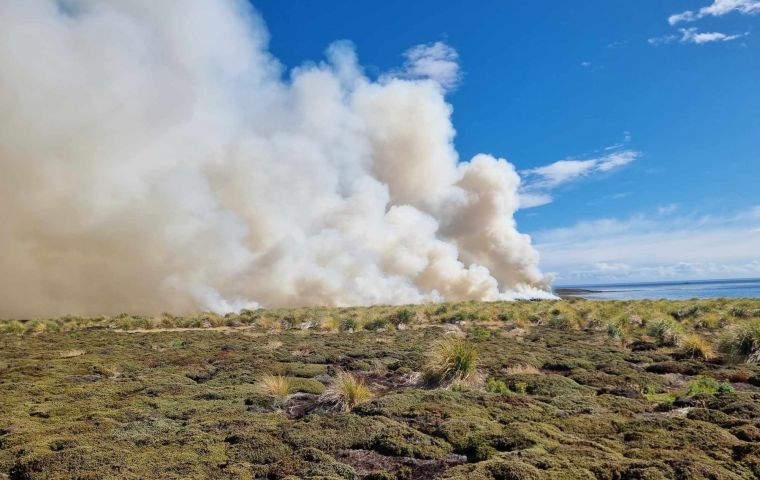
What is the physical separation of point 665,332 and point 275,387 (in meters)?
20.8

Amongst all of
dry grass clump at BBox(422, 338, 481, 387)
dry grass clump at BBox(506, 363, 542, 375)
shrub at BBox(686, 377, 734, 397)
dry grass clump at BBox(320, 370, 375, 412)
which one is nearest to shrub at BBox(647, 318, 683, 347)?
shrub at BBox(686, 377, 734, 397)

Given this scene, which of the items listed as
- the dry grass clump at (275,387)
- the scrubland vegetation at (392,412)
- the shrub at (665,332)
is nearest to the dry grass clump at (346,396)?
the scrubland vegetation at (392,412)

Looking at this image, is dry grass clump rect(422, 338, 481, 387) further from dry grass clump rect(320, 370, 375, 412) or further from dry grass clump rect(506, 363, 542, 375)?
dry grass clump rect(320, 370, 375, 412)

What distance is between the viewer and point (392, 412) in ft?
36.9

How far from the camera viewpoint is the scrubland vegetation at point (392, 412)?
7.96 metres

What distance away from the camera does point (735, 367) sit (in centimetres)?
1688

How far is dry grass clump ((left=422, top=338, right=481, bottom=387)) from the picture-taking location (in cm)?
1459

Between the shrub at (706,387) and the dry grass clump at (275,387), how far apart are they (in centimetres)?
1080

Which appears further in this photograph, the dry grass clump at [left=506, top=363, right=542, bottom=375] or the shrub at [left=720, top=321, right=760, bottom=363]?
the shrub at [left=720, top=321, right=760, bottom=363]

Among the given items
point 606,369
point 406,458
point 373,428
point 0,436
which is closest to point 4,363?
point 0,436

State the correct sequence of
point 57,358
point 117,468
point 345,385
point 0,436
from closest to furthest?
point 117,468, point 0,436, point 345,385, point 57,358

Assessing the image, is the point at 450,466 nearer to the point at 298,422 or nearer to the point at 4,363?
the point at 298,422

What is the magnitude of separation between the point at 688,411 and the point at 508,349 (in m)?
10.8

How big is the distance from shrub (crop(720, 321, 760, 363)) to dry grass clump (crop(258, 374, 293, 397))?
1620 centimetres
